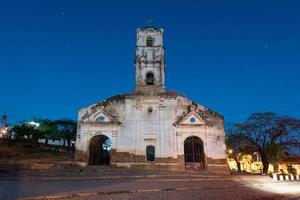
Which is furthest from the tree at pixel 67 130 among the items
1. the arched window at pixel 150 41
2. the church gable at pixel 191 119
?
the church gable at pixel 191 119

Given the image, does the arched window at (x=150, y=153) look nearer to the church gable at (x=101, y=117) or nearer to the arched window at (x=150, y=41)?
the church gable at (x=101, y=117)

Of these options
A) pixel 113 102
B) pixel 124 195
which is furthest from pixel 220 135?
pixel 124 195

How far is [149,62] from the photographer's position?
29422 mm

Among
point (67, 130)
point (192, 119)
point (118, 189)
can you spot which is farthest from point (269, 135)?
point (67, 130)

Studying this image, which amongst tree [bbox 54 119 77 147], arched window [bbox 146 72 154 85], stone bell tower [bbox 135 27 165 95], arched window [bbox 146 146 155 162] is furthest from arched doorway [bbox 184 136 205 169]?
tree [bbox 54 119 77 147]

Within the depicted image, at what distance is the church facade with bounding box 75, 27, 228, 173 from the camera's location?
85.0ft

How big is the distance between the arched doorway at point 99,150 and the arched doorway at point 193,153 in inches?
304

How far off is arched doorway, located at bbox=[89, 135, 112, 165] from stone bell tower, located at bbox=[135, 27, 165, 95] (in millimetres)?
6408

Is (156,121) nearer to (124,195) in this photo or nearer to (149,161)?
(149,161)

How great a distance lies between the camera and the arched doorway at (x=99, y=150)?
27.0 metres

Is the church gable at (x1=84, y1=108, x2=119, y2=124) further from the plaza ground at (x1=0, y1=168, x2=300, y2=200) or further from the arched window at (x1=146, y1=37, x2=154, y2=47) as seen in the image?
the arched window at (x1=146, y1=37, x2=154, y2=47)

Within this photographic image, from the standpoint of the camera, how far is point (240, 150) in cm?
3047

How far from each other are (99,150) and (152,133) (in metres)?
5.95

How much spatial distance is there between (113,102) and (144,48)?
23.2 ft
